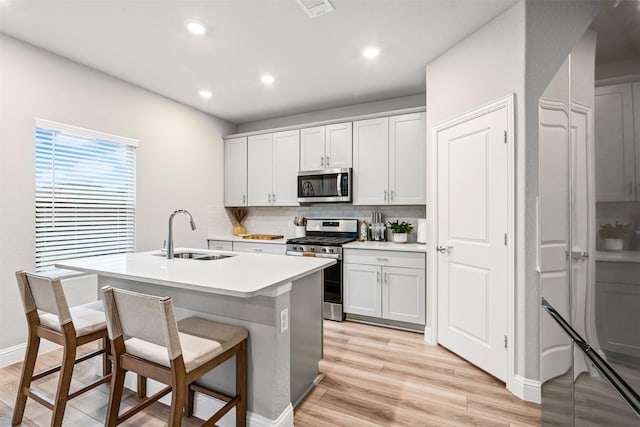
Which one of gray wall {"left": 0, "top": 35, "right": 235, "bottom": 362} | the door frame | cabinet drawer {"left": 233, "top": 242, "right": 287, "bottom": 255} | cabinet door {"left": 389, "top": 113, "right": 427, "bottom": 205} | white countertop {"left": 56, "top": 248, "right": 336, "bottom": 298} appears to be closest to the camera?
white countertop {"left": 56, "top": 248, "right": 336, "bottom": 298}

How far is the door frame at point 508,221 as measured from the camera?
2152 mm

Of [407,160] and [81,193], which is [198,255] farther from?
[407,160]

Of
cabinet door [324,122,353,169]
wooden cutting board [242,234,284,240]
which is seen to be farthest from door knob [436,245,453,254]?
wooden cutting board [242,234,284,240]

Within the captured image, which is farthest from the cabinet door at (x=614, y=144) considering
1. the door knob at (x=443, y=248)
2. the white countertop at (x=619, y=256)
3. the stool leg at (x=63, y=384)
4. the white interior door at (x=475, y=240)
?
the stool leg at (x=63, y=384)

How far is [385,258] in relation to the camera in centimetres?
337

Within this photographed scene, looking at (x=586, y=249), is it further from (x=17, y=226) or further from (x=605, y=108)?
(x=17, y=226)

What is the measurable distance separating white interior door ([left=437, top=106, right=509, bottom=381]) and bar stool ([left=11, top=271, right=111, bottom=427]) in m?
2.62

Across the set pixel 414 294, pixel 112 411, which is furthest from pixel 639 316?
pixel 414 294

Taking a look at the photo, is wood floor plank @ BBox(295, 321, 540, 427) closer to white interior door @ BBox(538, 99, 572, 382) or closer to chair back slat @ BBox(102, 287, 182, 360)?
white interior door @ BBox(538, 99, 572, 382)

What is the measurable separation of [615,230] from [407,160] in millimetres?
2930

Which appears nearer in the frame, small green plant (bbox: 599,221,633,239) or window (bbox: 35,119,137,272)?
small green plant (bbox: 599,221,633,239)

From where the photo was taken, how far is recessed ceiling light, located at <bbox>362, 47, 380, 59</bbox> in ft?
9.09

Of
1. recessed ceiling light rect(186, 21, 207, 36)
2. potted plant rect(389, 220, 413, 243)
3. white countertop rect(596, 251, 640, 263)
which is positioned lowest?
potted plant rect(389, 220, 413, 243)

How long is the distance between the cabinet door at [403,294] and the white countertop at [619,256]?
8.02 feet
